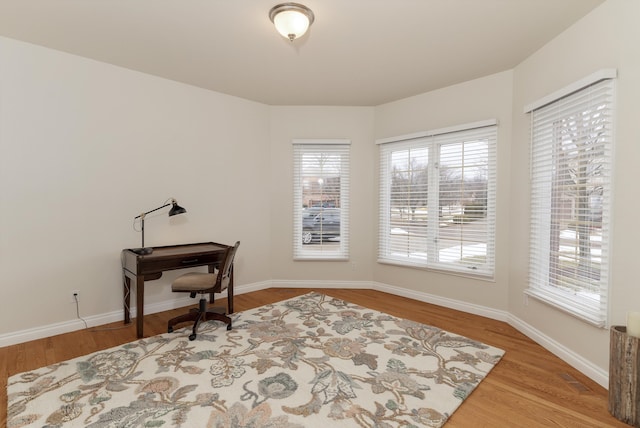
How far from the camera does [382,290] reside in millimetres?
4762

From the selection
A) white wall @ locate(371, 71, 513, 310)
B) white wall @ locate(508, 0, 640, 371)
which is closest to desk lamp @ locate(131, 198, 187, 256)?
white wall @ locate(371, 71, 513, 310)

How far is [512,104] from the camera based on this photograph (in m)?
3.49

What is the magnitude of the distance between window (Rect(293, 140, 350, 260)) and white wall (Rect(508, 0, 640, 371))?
2.49 meters

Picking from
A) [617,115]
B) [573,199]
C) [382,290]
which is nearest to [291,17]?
[617,115]

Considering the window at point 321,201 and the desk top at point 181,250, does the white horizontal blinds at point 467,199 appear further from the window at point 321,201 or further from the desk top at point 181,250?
the desk top at point 181,250

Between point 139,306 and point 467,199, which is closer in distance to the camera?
point 139,306

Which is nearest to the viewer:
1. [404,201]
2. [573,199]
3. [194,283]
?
[573,199]

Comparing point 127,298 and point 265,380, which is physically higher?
point 127,298

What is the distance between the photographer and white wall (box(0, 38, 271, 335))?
2.92 metres

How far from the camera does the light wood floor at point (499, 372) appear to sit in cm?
197

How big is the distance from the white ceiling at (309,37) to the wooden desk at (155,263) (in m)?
1.99

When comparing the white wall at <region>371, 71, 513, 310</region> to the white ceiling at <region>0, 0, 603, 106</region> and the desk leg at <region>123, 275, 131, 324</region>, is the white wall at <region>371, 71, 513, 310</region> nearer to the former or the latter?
the white ceiling at <region>0, 0, 603, 106</region>

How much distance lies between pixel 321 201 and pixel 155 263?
249 centimetres

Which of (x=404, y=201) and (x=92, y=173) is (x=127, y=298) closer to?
(x=92, y=173)
